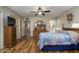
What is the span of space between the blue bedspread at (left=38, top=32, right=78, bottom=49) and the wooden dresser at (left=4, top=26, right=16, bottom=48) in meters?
0.70

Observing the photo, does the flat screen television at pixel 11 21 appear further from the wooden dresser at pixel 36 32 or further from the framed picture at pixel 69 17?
the framed picture at pixel 69 17

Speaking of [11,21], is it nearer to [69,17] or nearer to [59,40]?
[59,40]

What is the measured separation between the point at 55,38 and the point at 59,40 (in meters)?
0.11

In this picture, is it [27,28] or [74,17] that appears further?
[27,28]

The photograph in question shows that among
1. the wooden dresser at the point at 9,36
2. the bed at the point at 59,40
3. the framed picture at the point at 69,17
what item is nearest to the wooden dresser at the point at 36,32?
the bed at the point at 59,40

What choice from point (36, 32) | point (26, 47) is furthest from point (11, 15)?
point (26, 47)

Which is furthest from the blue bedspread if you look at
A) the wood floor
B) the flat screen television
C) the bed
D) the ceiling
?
the flat screen television

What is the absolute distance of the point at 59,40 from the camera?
9.41 ft

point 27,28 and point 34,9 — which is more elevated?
point 34,9

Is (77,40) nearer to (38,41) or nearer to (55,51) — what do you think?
(55,51)
